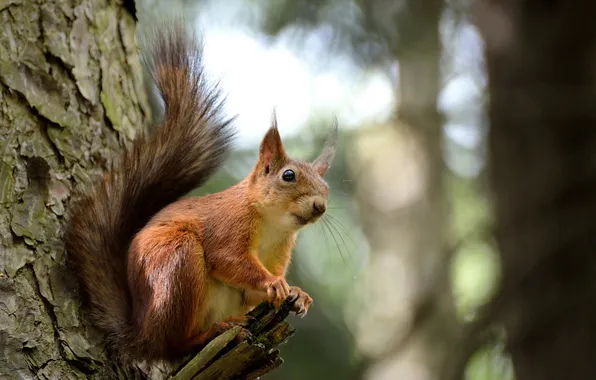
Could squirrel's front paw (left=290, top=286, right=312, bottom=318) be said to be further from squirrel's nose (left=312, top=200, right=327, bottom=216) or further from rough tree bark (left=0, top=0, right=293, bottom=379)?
squirrel's nose (left=312, top=200, right=327, bottom=216)

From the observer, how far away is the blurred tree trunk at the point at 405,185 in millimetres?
4773

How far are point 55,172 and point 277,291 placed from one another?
0.73 m

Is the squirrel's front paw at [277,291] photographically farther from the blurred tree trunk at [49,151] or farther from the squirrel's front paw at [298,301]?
the blurred tree trunk at [49,151]

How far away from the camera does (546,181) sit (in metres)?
1.75

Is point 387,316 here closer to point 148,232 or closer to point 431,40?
point 431,40

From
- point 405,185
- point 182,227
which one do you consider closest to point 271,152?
point 182,227

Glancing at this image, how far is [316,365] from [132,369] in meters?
1.80

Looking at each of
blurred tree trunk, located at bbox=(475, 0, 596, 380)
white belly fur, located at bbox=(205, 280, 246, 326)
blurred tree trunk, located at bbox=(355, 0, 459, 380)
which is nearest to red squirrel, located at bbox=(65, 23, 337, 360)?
Result: white belly fur, located at bbox=(205, 280, 246, 326)

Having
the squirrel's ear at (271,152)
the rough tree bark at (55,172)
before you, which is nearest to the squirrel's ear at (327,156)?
the squirrel's ear at (271,152)

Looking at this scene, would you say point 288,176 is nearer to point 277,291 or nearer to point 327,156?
point 327,156

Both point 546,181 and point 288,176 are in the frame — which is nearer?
point 546,181

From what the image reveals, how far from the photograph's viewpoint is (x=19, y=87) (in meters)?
1.97

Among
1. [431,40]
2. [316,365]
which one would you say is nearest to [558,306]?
[316,365]

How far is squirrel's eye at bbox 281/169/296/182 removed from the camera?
7.14 feet
